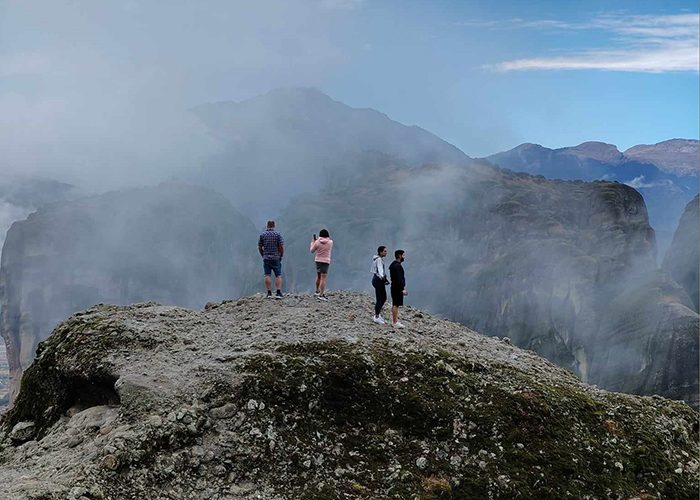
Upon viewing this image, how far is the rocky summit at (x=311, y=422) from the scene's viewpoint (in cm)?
1689

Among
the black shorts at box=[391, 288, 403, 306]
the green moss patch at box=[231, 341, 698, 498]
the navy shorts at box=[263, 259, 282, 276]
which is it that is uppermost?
the navy shorts at box=[263, 259, 282, 276]

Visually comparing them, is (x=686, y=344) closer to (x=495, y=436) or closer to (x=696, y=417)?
(x=696, y=417)

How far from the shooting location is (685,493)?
20.5m

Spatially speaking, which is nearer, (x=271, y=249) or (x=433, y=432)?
(x=433, y=432)

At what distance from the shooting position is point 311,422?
741 inches

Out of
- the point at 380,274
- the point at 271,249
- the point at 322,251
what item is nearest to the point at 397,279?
the point at 380,274

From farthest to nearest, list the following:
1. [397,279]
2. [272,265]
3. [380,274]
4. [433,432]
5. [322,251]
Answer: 1. [272,265]
2. [322,251]
3. [380,274]
4. [397,279]
5. [433,432]

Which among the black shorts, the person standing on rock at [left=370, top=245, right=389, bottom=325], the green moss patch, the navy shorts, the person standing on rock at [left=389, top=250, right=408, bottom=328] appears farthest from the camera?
the navy shorts

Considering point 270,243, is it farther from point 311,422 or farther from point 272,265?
point 311,422

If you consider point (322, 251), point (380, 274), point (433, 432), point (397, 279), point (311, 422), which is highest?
point (322, 251)

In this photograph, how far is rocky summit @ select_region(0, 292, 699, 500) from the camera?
16891 millimetres

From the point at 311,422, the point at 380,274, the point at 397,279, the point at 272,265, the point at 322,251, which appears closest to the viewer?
the point at 311,422

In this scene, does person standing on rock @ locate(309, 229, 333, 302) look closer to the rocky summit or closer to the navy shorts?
the navy shorts

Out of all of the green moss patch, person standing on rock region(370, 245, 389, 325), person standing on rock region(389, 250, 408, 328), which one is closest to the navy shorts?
person standing on rock region(370, 245, 389, 325)
